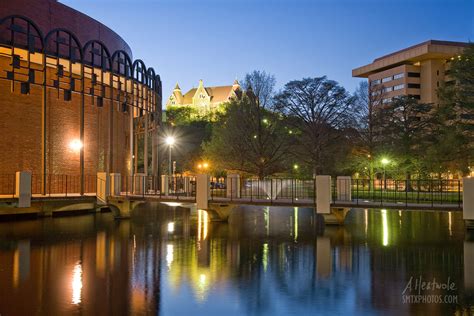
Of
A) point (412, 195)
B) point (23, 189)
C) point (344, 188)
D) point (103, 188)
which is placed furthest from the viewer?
point (412, 195)

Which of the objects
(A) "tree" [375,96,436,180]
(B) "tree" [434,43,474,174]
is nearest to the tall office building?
(A) "tree" [375,96,436,180]

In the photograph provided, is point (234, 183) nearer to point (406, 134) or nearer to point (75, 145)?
point (75, 145)

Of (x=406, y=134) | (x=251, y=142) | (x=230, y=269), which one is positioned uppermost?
(x=406, y=134)

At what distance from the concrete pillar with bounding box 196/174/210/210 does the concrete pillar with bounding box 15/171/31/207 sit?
326 inches

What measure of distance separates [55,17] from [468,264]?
26.1 meters

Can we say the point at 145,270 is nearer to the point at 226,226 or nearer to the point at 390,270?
the point at 390,270

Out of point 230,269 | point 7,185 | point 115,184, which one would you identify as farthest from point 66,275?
point 7,185

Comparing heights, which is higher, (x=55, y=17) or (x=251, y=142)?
(x=55, y=17)

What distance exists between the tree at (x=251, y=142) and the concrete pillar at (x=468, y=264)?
74.4ft

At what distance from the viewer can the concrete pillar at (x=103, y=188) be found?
27.3m

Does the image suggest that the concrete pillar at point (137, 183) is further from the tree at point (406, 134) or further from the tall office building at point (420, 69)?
the tall office building at point (420, 69)

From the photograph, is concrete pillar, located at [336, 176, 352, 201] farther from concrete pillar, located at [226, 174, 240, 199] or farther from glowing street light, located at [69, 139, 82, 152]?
glowing street light, located at [69, 139, 82, 152]

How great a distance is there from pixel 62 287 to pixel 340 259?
828 centimetres

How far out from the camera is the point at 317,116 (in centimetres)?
4312
